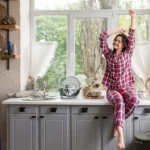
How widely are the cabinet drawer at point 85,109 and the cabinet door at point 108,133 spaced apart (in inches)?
4.7

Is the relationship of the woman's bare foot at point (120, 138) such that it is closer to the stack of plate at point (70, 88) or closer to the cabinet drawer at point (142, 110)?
the cabinet drawer at point (142, 110)

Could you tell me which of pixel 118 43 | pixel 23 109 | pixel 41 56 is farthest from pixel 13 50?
pixel 118 43

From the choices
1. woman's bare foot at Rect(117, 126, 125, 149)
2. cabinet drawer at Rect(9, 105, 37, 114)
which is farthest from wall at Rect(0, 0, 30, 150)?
woman's bare foot at Rect(117, 126, 125, 149)

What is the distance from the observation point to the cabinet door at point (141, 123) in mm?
3227

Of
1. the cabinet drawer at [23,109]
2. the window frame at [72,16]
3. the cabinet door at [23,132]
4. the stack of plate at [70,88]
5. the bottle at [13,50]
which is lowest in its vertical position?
the cabinet door at [23,132]

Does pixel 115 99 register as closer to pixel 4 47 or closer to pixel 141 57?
pixel 141 57

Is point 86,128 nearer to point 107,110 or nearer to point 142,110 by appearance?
point 107,110

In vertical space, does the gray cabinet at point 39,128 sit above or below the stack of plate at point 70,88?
below

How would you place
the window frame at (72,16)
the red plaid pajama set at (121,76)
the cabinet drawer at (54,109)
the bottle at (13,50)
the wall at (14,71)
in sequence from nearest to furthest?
the red plaid pajama set at (121,76), the cabinet drawer at (54,109), the bottle at (13,50), the wall at (14,71), the window frame at (72,16)

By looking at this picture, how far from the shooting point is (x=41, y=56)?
400 cm

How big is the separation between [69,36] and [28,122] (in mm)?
1374

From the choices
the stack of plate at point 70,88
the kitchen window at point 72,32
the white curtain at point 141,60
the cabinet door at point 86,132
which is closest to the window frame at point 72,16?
the kitchen window at point 72,32

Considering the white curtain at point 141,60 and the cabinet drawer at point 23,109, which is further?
the white curtain at point 141,60

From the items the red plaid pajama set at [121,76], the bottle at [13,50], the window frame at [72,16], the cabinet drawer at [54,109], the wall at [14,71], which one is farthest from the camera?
the window frame at [72,16]
